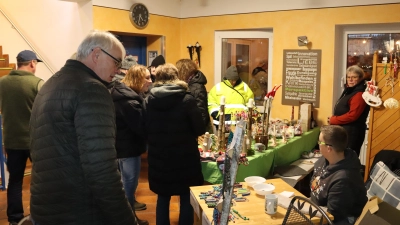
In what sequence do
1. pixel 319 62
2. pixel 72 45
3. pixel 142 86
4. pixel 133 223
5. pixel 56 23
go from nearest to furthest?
pixel 133 223 < pixel 142 86 < pixel 319 62 < pixel 72 45 < pixel 56 23

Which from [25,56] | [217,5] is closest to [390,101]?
[217,5]

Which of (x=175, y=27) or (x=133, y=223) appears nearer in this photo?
(x=133, y=223)

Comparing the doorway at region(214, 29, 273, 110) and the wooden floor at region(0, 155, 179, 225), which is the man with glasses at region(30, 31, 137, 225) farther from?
the doorway at region(214, 29, 273, 110)

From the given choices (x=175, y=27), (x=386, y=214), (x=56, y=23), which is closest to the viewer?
(x=386, y=214)

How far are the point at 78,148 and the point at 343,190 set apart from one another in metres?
1.52

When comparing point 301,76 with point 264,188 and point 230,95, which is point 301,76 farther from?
point 264,188

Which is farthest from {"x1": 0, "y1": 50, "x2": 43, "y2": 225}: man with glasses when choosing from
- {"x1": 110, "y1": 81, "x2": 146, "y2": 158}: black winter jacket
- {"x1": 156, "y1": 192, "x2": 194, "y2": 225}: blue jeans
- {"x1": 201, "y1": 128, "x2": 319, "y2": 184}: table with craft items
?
{"x1": 201, "y1": 128, "x2": 319, "y2": 184}: table with craft items

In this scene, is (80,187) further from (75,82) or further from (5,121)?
(5,121)

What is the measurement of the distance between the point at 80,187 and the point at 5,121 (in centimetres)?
211

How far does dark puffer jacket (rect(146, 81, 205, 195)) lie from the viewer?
8.68ft

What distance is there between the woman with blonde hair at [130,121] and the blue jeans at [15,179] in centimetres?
87

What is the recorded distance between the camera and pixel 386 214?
1.48m

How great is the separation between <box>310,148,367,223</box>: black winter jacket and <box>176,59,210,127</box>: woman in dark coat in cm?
175

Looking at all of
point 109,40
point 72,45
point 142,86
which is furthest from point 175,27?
point 109,40
